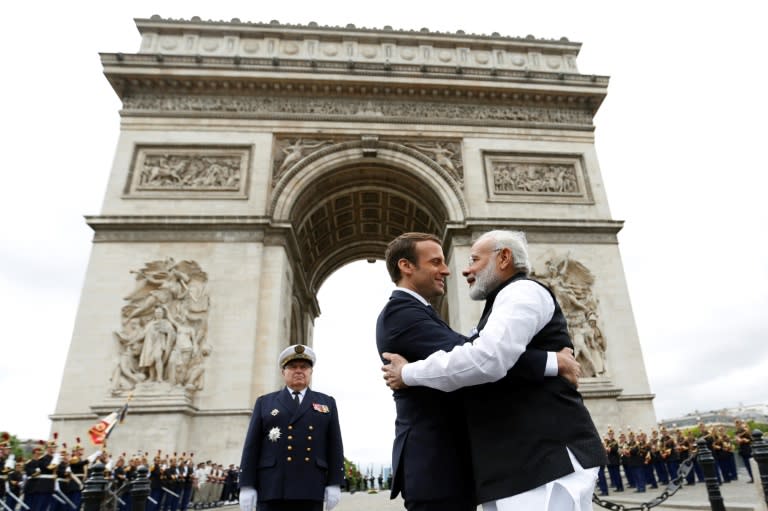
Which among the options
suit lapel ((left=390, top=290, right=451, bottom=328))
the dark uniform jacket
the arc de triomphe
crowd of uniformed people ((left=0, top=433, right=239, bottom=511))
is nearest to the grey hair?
suit lapel ((left=390, top=290, right=451, bottom=328))

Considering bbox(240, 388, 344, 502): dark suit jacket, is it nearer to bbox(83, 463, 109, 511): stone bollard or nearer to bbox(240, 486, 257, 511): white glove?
bbox(240, 486, 257, 511): white glove

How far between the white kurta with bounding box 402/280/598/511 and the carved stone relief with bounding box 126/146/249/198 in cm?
1512

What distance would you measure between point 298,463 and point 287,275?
495 inches

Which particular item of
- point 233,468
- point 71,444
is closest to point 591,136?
point 233,468

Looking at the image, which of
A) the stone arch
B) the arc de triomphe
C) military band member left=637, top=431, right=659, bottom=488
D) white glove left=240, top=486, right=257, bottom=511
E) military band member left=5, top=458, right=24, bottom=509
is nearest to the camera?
white glove left=240, top=486, right=257, bottom=511

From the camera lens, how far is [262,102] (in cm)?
1750

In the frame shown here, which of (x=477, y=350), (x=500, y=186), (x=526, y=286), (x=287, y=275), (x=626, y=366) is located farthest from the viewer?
(x=500, y=186)

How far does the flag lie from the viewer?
35.8 ft

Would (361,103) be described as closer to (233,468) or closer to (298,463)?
(233,468)

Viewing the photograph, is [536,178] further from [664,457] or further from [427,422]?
[427,422]

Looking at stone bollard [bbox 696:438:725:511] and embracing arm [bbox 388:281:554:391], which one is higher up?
embracing arm [bbox 388:281:554:391]

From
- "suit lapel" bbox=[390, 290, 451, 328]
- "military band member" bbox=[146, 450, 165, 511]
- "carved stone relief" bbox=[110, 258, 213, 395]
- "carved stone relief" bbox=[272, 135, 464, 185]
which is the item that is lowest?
"military band member" bbox=[146, 450, 165, 511]

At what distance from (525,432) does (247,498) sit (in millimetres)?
2406

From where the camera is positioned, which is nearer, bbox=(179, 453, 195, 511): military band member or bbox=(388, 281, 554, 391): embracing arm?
bbox=(388, 281, 554, 391): embracing arm
